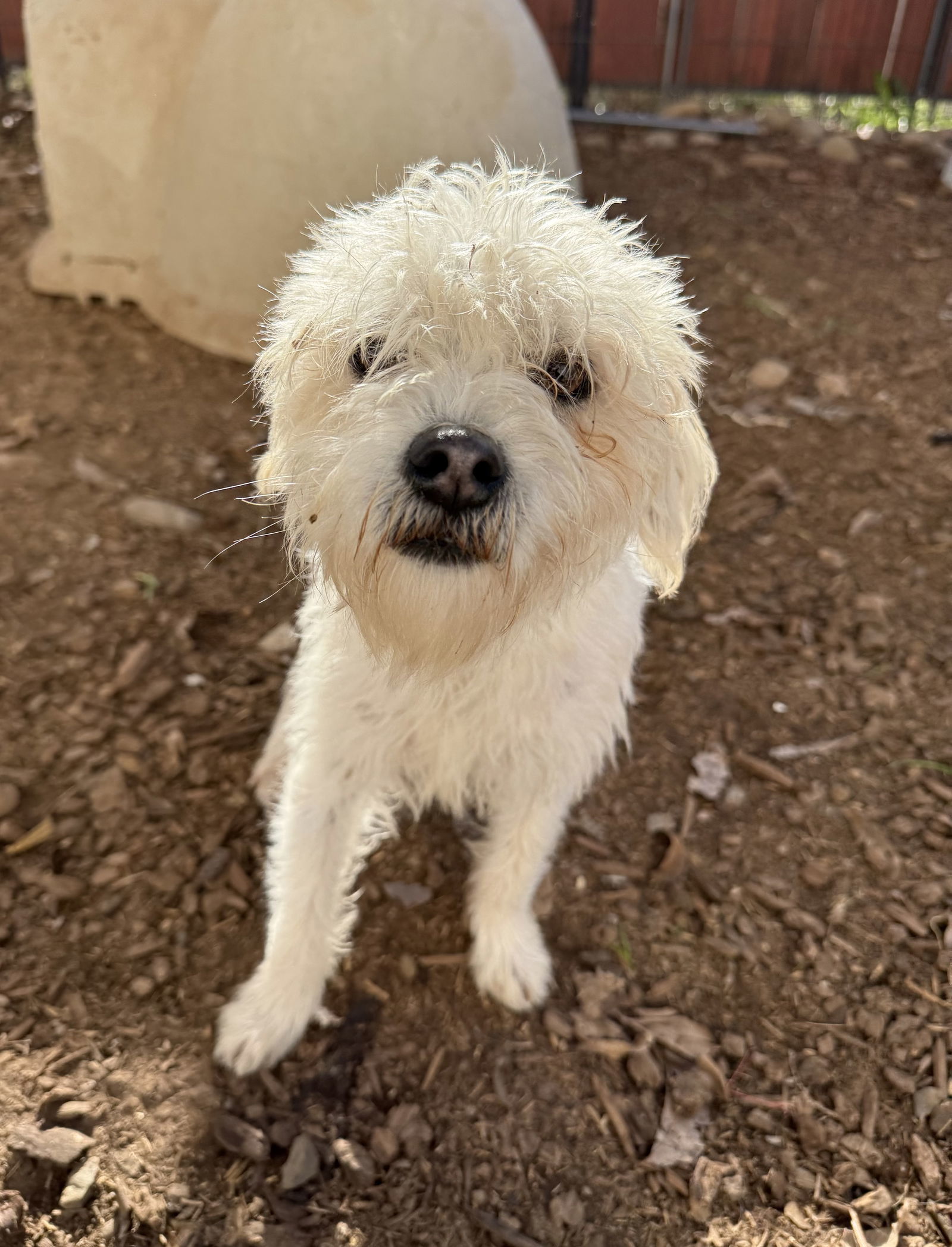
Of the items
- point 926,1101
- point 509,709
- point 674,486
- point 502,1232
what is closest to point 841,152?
point 674,486

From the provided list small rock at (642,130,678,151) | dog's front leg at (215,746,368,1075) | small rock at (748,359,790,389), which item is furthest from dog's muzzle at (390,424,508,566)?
small rock at (642,130,678,151)

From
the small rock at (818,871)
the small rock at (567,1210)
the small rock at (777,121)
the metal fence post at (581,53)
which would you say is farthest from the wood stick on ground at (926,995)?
the metal fence post at (581,53)

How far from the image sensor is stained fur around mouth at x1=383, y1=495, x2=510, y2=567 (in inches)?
68.5

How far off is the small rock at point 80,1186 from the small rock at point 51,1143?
0.09 feet

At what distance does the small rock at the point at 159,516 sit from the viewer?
155 inches

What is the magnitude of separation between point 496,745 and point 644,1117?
1.07 metres

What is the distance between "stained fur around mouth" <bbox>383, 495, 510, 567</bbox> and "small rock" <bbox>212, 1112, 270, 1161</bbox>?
1.55 meters

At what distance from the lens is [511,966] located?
2756mm

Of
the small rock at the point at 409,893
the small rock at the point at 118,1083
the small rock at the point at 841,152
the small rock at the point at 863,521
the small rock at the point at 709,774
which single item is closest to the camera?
the small rock at the point at 118,1083

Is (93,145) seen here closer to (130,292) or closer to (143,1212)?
(130,292)

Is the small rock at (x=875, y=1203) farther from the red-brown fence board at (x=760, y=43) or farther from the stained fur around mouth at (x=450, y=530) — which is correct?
the red-brown fence board at (x=760, y=43)

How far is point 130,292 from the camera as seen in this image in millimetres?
4914

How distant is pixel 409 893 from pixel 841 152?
590cm

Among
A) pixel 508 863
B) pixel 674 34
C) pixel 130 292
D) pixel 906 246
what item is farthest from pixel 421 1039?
pixel 674 34
